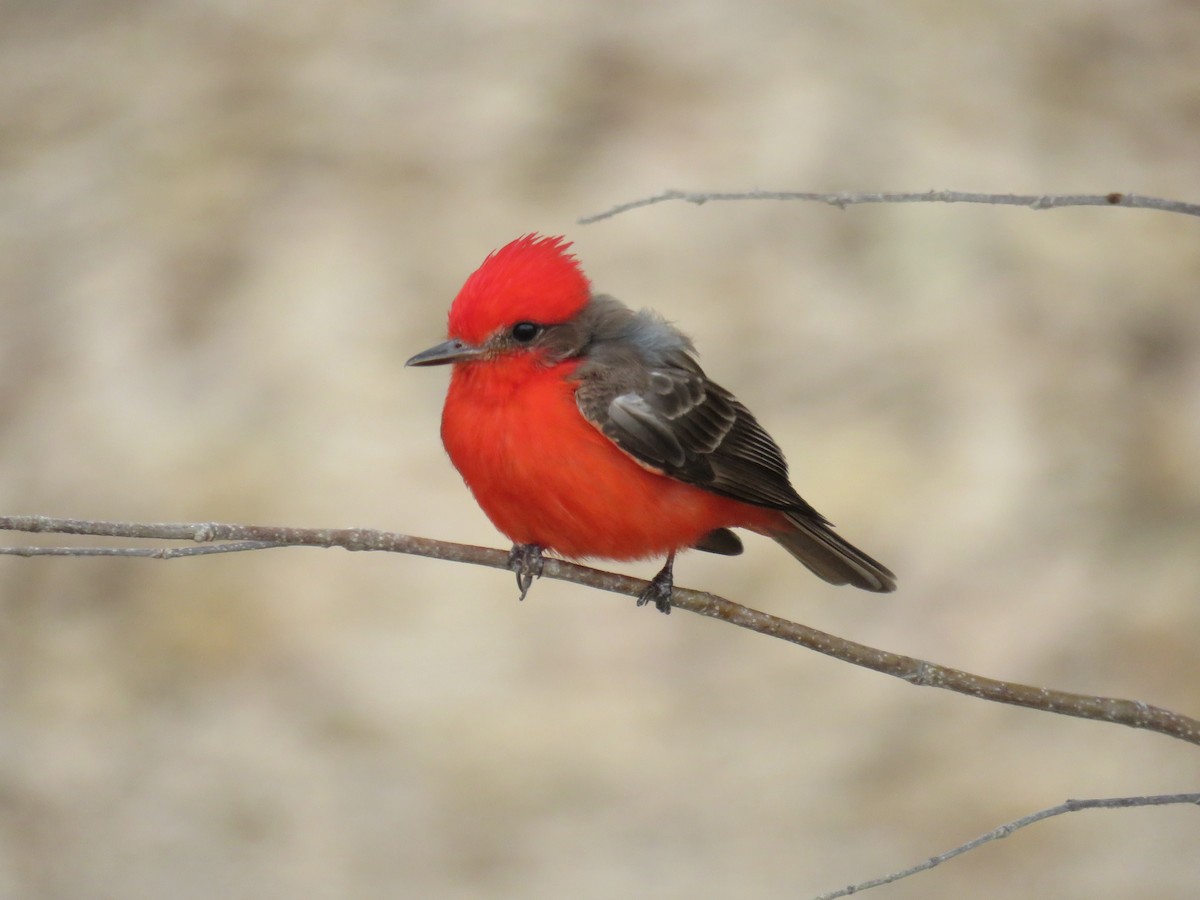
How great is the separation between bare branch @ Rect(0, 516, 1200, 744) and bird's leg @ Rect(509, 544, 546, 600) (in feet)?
1.37

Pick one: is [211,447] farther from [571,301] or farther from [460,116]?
[571,301]

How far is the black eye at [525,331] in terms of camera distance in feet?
12.2

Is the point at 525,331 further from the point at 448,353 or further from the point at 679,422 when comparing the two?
the point at 679,422

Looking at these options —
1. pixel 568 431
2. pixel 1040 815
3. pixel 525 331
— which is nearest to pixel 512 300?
pixel 525 331

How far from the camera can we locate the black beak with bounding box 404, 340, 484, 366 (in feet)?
11.9

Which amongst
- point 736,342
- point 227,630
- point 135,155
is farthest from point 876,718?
point 135,155

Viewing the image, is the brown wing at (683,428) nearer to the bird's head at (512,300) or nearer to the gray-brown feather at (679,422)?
the gray-brown feather at (679,422)

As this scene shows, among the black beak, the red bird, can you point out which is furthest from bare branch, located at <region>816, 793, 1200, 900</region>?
the black beak

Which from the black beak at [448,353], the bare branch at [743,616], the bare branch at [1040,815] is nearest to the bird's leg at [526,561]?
the bare branch at [743,616]

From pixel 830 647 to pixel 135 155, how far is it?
661 cm

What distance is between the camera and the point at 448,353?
3684 millimetres

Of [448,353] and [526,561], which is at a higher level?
[448,353]

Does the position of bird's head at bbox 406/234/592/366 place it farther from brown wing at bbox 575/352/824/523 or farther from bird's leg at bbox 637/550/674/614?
bird's leg at bbox 637/550/674/614

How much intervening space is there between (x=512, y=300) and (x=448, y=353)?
0.22 m
